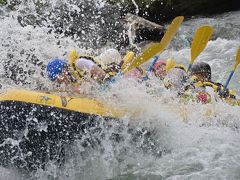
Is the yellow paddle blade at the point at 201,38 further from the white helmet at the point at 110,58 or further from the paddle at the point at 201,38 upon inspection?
the white helmet at the point at 110,58

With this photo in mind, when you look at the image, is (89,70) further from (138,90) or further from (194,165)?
(194,165)

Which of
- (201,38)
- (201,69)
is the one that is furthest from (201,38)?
(201,69)

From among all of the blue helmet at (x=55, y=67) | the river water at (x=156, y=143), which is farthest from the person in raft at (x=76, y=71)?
the river water at (x=156, y=143)

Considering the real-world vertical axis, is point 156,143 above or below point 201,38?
below

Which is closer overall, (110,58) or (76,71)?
(76,71)

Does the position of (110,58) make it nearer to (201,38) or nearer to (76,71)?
(76,71)

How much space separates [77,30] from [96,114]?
5724 millimetres

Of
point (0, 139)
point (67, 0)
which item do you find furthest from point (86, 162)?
point (67, 0)

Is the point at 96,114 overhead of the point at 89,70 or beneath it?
beneath

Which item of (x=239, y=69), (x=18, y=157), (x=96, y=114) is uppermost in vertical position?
(x=239, y=69)

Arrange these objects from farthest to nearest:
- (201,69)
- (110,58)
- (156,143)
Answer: (201,69) → (110,58) → (156,143)

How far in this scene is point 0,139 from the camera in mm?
4266

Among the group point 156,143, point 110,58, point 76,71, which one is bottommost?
point 156,143

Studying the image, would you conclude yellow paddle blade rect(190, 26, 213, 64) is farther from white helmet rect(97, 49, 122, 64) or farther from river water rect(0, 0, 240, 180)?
white helmet rect(97, 49, 122, 64)
